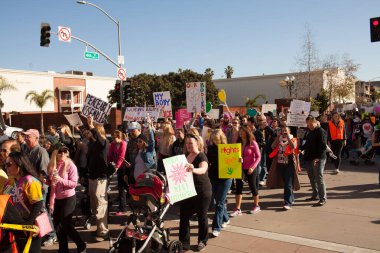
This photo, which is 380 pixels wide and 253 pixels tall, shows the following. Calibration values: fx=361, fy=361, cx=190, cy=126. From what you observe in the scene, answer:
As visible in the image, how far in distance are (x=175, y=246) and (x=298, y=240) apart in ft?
6.96

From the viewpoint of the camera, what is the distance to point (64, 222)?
521cm

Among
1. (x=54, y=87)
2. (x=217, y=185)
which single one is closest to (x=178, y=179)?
(x=217, y=185)

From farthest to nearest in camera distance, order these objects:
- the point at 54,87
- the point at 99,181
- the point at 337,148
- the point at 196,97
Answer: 1. the point at 54,87
2. the point at 337,148
3. the point at 196,97
4. the point at 99,181

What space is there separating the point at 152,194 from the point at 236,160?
212 cm

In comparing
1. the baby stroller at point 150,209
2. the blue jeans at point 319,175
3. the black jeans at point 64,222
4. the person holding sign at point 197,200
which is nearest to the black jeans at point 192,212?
the person holding sign at point 197,200

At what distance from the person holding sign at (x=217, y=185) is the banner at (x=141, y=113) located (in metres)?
5.37

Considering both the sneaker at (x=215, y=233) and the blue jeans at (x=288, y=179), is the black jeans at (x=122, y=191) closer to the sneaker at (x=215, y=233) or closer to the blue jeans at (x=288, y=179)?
the sneaker at (x=215, y=233)

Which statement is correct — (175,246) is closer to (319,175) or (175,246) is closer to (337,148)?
(319,175)

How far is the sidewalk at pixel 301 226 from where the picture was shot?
566 centimetres

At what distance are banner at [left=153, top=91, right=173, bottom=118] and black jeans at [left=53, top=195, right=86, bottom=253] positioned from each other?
707cm

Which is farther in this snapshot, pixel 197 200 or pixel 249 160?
pixel 249 160

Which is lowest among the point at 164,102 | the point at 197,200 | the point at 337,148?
the point at 197,200

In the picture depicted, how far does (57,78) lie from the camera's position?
55.6 meters

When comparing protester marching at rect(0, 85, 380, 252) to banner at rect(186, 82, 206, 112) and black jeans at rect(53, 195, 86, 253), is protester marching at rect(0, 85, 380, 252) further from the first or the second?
banner at rect(186, 82, 206, 112)
